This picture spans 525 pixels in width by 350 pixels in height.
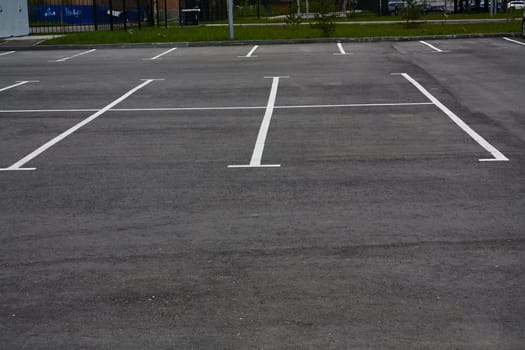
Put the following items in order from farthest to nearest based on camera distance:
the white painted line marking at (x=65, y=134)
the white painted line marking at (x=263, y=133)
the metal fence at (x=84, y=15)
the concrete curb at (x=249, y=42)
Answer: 1. the metal fence at (x=84, y=15)
2. the concrete curb at (x=249, y=42)
3. the white painted line marking at (x=65, y=134)
4. the white painted line marking at (x=263, y=133)

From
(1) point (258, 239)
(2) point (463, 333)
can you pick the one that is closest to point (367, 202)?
(1) point (258, 239)

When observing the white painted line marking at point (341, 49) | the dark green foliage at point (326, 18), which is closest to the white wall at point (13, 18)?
the dark green foliage at point (326, 18)

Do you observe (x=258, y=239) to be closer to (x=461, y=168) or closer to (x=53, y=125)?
(x=461, y=168)

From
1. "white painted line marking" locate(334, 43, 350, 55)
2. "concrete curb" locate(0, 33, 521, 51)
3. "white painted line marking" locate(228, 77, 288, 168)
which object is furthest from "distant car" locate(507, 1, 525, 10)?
"white painted line marking" locate(228, 77, 288, 168)

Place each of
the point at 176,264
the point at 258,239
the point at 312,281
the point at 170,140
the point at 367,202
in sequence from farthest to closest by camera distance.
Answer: the point at 170,140 → the point at 367,202 → the point at 258,239 → the point at 176,264 → the point at 312,281

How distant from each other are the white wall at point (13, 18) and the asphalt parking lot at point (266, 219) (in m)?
19.7

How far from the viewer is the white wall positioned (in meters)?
36.2

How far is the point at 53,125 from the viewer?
14.4 metres

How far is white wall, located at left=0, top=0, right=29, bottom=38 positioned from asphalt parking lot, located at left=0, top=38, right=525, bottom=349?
64.7 feet

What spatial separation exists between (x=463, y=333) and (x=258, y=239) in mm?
2501

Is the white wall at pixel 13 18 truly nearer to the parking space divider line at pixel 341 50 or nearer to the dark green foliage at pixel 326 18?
the dark green foliage at pixel 326 18

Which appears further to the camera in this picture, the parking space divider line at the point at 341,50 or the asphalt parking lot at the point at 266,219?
the parking space divider line at the point at 341,50

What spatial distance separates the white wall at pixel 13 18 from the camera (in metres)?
36.2

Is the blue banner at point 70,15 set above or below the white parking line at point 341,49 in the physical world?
above
